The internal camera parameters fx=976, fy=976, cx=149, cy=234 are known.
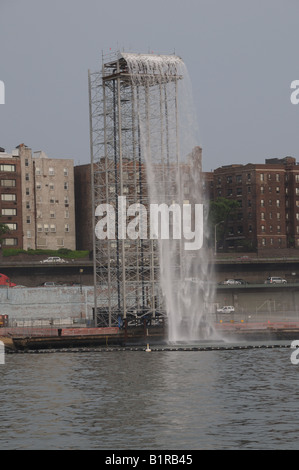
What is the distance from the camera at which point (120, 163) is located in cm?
10644

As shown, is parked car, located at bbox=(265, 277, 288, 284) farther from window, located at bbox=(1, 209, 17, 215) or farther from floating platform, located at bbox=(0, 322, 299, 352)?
floating platform, located at bbox=(0, 322, 299, 352)

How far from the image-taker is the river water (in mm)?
46844

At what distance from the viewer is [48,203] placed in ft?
604

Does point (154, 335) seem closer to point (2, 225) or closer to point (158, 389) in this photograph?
point (158, 389)

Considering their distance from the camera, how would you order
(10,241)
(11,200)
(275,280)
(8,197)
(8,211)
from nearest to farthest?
(275,280) < (10,241) < (8,197) < (8,211) < (11,200)

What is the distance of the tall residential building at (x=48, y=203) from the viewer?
181m

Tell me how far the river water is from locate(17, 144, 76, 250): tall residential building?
301ft

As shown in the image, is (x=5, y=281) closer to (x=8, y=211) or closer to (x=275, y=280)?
(x=8, y=211)

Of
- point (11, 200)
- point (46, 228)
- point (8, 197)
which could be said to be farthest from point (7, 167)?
point (46, 228)

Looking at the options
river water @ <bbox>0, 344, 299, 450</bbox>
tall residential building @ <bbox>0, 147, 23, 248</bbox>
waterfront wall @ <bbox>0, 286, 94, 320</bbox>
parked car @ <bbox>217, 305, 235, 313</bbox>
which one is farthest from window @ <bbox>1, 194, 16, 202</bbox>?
river water @ <bbox>0, 344, 299, 450</bbox>

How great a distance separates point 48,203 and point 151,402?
127 meters

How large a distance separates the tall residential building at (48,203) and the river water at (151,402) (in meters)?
91.8
